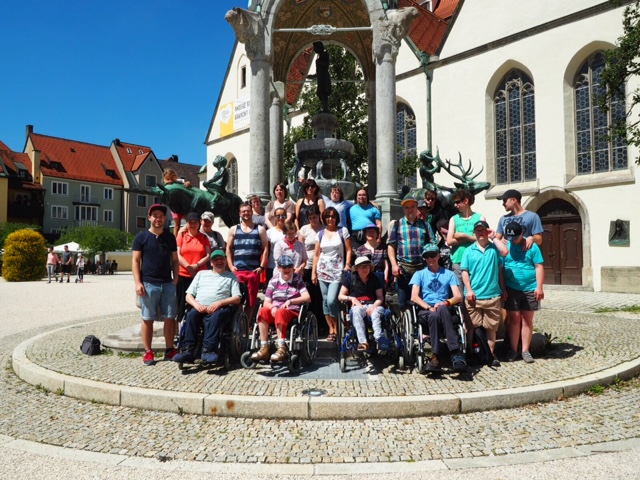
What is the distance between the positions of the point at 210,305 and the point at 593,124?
19.6 m

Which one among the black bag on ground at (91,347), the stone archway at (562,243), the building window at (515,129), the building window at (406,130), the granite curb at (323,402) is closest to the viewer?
the granite curb at (323,402)

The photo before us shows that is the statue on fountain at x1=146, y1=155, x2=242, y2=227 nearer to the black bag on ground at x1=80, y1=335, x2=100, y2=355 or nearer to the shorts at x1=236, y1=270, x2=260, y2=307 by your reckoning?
the shorts at x1=236, y1=270, x2=260, y2=307

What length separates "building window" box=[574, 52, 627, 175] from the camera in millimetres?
19188

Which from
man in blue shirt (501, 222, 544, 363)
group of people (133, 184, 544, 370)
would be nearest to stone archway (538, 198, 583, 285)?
group of people (133, 184, 544, 370)

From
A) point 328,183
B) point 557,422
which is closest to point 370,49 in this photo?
point 328,183

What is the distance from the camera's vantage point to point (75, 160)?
58062 millimetres

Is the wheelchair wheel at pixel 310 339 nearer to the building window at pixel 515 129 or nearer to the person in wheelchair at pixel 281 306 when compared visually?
the person in wheelchair at pixel 281 306

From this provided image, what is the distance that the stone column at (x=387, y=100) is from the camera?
9.37 m

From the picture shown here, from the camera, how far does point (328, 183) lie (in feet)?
31.3

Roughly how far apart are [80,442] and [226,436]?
3.57 feet

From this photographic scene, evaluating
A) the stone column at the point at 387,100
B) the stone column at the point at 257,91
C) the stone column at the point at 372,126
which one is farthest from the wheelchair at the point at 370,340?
the stone column at the point at 372,126

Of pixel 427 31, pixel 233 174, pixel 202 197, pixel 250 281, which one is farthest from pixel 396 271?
pixel 233 174

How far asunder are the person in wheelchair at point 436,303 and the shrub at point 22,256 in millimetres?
27103

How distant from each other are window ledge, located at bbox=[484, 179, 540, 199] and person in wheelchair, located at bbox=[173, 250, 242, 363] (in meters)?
18.1
